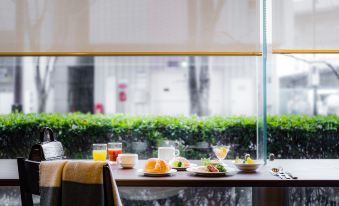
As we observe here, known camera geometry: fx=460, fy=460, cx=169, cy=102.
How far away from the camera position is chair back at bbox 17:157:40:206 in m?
2.13

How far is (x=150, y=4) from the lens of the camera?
12.9 ft

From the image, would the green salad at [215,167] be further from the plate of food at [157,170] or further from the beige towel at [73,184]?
the beige towel at [73,184]

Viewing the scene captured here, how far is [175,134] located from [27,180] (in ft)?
6.83

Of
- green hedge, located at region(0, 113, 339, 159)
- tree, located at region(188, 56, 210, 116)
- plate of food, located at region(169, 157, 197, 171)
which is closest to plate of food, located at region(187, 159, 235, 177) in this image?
plate of food, located at region(169, 157, 197, 171)

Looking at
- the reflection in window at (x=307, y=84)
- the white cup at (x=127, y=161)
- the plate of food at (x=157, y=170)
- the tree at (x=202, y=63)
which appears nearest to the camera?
the plate of food at (x=157, y=170)

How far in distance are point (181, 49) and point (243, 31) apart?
1.80 feet

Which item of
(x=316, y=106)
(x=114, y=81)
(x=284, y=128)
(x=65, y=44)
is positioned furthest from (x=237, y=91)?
(x=65, y=44)

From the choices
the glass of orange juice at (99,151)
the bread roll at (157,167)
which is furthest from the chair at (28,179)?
the glass of orange juice at (99,151)

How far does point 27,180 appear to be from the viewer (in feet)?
7.06

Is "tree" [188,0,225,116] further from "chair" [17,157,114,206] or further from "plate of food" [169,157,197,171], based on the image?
"chair" [17,157,114,206]

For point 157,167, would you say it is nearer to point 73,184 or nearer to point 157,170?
point 157,170

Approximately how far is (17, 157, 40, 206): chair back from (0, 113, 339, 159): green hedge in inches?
74.2

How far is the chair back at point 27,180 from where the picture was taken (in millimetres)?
2129

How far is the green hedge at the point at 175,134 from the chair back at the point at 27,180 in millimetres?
1884
